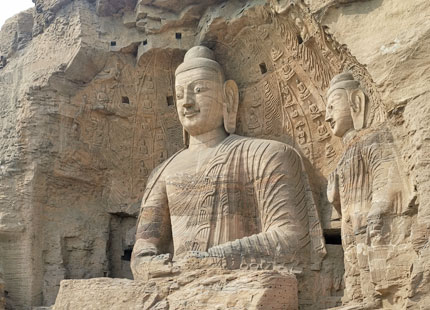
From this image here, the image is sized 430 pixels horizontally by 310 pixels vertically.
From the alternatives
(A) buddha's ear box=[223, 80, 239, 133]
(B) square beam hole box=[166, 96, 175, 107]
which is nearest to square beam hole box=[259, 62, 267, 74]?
(A) buddha's ear box=[223, 80, 239, 133]

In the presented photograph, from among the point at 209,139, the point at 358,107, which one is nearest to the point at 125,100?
the point at 209,139

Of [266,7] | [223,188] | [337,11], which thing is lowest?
[223,188]

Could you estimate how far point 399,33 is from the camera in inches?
251

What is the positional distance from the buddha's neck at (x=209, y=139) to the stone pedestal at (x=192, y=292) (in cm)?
181

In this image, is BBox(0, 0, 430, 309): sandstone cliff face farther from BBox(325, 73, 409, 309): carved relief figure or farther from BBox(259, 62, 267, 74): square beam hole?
BBox(325, 73, 409, 309): carved relief figure

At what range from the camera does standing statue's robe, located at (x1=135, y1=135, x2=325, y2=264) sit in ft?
24.5

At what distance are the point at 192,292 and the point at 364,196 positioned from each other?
5.58 feet

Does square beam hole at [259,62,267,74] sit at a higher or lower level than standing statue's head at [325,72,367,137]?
higher

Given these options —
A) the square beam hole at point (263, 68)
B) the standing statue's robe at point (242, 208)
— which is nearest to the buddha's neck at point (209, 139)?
the standing statue's robe at point (242, 208)

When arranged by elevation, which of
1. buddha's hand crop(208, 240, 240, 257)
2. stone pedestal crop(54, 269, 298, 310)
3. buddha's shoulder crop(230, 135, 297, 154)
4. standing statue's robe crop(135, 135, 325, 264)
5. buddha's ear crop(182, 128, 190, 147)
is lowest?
stone pedestal crop(54, 269, 298, 310)

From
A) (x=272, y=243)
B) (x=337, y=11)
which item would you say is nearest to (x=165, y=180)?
(x=272, y=243)

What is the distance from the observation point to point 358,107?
24.0 feet

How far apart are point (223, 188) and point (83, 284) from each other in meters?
1.76

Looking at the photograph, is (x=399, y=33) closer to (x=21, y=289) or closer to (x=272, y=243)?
(x=272, y=243)
